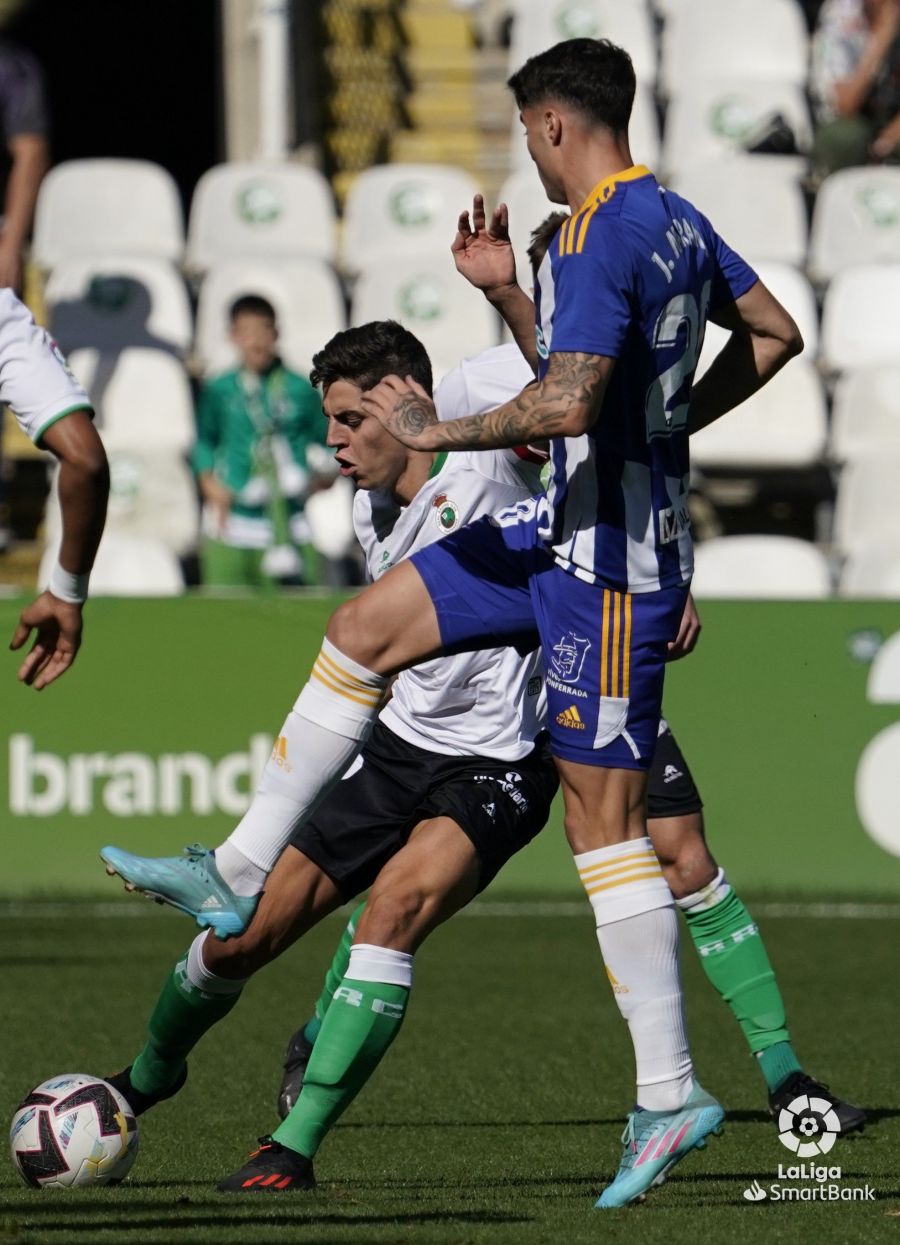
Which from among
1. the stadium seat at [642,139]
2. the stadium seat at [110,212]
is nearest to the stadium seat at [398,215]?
the stadium seat at [642,139]

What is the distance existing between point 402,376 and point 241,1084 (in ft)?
6.82

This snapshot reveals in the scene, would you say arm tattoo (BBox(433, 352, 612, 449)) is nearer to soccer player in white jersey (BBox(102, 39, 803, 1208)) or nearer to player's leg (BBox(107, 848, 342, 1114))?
soccer player in white jersey (BBox(102, 39, 803, 1208))

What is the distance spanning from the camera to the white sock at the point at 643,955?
4.05 m

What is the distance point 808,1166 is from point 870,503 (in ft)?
22.8

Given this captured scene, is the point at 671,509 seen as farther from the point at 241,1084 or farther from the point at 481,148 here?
the point at 481,148

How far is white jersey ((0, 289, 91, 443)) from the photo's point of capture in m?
4.22

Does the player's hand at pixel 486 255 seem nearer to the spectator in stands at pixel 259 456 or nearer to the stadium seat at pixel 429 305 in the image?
the spectator in stands at pixel 259 456

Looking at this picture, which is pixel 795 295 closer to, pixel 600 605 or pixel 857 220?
pixel 857 220

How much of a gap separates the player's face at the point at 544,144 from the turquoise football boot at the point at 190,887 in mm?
1415

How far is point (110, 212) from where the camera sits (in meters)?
12.8

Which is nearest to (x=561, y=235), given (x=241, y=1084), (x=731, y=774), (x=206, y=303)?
(x=241, y=1084)

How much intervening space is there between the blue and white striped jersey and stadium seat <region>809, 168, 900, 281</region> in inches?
352

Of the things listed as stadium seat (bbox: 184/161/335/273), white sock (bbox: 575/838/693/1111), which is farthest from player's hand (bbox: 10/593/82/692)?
stadium seat (bbox: 184/161/335/273)

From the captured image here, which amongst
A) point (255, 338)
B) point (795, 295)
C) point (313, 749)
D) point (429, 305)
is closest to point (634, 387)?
point (313, 749)
